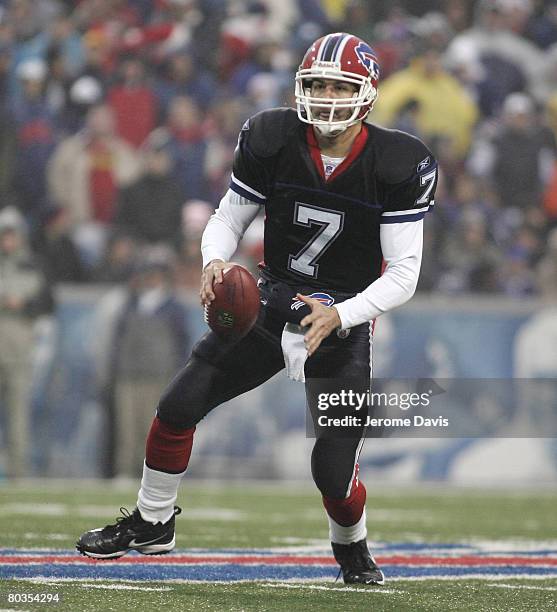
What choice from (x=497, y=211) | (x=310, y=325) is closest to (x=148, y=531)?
(x=310, y=325)

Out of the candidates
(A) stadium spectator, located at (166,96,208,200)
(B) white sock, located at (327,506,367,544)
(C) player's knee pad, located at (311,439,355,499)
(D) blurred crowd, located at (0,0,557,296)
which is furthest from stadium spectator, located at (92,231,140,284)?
(C) player's knee pad, located at (311,439,355,499)

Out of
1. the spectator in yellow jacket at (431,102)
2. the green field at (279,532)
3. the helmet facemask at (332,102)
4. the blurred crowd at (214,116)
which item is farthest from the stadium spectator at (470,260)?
the helmet facemask at (332,102)

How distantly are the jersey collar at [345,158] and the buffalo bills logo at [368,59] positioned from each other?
17 cm

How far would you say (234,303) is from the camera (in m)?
3.73

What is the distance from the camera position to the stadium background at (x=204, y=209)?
28.2ft

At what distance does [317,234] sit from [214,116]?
608cm

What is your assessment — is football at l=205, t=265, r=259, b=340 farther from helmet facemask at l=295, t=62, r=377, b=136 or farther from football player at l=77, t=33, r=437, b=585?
helmet facemask at l=295, t=62, r=377, b=136

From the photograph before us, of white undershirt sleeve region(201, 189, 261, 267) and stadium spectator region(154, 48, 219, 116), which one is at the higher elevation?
white undershirt sleeve region(201, 189, 261, 267)

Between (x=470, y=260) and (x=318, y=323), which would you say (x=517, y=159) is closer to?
(x=470, y=260)

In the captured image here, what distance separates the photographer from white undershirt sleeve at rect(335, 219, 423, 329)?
3.79m

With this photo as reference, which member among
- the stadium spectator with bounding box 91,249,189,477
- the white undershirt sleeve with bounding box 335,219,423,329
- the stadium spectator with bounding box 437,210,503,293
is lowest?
the stadium spectator with bounding box 91,249,189,477

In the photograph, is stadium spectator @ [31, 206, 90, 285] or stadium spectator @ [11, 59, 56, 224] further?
stadium spectator @ [11, 59, 56, 224]

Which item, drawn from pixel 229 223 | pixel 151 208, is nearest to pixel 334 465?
pixel 229 223

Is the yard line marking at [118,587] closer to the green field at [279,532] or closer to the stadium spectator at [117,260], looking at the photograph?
the green field at [279,532]
